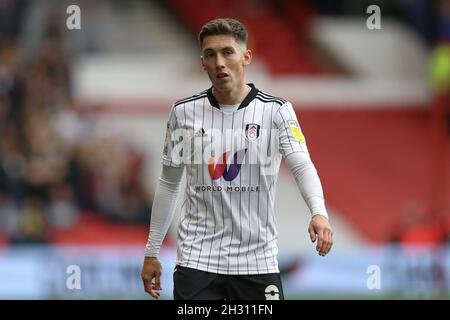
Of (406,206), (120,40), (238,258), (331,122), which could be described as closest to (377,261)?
(406,206)

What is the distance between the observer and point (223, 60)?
5.61 m

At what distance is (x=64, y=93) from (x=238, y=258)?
366 inches

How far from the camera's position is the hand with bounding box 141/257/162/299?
5836 millimetres

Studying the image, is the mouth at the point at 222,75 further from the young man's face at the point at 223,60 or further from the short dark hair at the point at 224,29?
the short dark hair at the point at 224,29

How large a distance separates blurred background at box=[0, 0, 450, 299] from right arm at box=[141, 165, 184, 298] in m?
7.70

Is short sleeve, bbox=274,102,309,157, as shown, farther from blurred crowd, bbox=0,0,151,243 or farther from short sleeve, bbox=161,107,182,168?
blurred crowd, bbox=0,0,151,243

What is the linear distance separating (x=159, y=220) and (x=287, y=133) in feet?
2.92

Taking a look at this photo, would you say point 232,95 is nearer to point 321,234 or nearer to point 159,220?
point 159,220

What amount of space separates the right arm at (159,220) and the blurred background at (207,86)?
770cm

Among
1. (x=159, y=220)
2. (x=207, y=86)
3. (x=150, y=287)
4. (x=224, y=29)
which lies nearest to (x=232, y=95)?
(x=224, y=29)

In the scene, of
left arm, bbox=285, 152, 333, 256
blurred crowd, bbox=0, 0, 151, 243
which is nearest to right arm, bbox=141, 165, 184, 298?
left arm, bbox=285, 152, 333, 256

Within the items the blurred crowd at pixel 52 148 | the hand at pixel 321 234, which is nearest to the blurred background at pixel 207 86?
the blurred crowd at pixel 52 148

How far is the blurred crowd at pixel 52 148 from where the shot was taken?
14.4 meters

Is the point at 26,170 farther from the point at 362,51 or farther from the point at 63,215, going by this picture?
the point at 362,51
